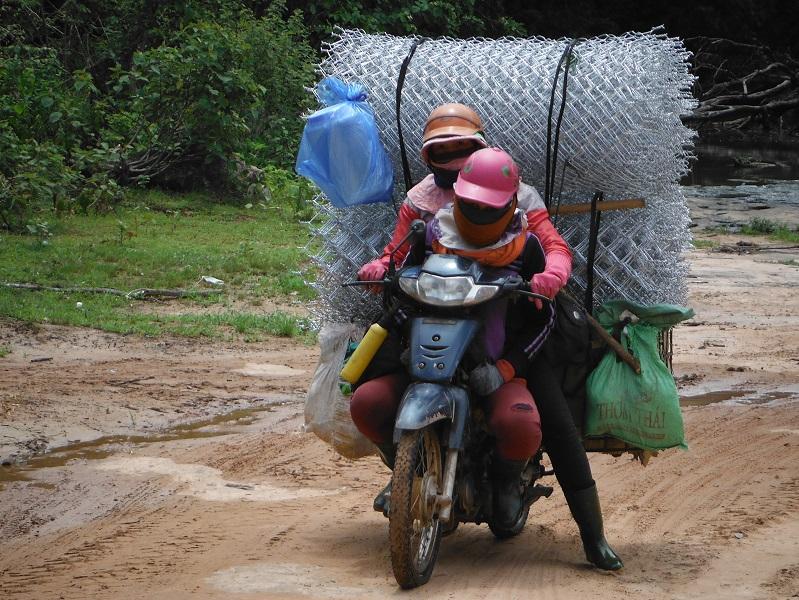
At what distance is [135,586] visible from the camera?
430 centimetres

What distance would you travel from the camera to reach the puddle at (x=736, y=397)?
7.89 m

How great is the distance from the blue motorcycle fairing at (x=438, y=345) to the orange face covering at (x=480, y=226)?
12.7 inches

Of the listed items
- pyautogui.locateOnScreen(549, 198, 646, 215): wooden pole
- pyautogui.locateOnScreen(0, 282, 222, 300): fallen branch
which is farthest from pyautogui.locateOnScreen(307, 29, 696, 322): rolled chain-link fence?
pyautogui.locateOnScreen(0, 282, 222, 300): fallen branch

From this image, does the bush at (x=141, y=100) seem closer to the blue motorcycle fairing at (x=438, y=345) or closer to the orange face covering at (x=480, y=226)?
the orange face covering at (x=480, y=226)

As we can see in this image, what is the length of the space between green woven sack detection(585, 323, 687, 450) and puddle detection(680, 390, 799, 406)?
10.4ft

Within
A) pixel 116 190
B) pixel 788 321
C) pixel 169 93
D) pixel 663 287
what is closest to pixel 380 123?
pixel 663 287

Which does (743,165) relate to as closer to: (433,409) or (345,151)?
(345,151)

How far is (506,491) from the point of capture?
472 cm

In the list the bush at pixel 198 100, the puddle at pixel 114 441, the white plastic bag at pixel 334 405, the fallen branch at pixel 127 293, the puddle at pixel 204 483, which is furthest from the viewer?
the bush at pixel 198 100

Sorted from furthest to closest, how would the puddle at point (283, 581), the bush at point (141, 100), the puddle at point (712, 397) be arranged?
the bush at point (141, 100) → the puddle at point (712, 397) → the puddle at point (283, 581)

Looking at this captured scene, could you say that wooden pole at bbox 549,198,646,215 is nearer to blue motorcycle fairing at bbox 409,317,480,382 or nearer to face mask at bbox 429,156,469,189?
face mask at bbox 429,156,469,189

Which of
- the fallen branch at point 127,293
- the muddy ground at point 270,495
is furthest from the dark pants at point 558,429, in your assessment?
the fallen branch at point 127,293

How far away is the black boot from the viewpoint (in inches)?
183

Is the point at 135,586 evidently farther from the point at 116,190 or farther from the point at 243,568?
the point at 116,190
